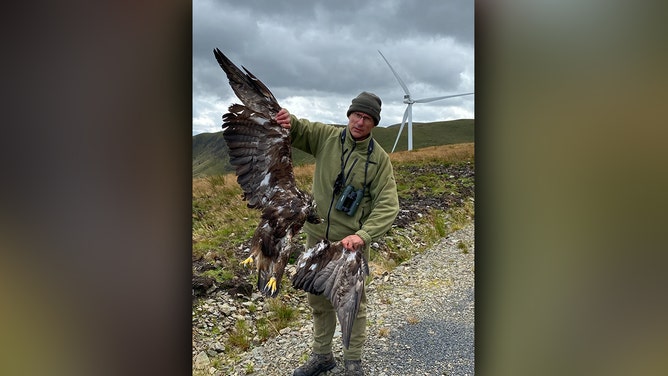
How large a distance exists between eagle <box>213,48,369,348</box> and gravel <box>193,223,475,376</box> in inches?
18.5

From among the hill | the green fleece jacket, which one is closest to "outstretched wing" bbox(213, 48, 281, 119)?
the green fleece jacket

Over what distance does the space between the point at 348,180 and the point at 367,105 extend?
38 cm

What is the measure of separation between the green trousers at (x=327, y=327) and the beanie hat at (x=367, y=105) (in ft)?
2.26

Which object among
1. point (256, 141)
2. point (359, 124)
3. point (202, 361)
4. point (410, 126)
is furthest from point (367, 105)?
point (202, 361)

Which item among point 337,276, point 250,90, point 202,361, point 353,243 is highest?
point 250,90

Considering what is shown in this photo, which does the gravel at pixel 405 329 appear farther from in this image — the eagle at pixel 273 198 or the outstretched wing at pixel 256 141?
the outstretched wing at pixel 256 141

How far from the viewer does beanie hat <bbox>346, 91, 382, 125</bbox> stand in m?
2.04

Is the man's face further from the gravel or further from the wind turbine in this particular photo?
the gravel

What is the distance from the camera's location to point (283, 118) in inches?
81.4

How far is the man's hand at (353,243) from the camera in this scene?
2.00 meters

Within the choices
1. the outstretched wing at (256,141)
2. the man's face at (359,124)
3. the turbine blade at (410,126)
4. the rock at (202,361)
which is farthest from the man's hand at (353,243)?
the rock at (202,361)

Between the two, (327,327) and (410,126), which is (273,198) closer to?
(327,327)
